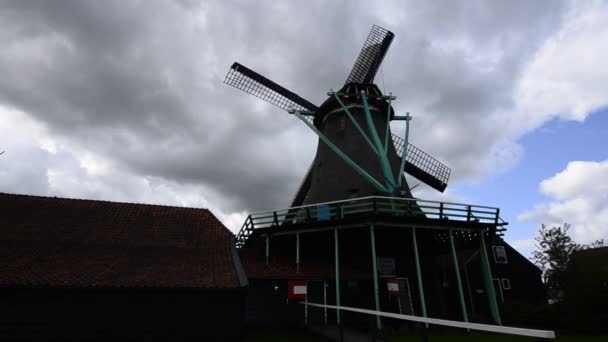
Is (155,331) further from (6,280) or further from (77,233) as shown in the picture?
(77,233)

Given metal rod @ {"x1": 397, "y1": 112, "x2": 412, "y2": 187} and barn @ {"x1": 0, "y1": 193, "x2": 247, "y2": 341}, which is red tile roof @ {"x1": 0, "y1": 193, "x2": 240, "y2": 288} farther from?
metal rod @ {"x1": 397, "y1": 112, "x2": 412, "y2": 187}

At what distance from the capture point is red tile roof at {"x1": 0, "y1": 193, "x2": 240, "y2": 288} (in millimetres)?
11047

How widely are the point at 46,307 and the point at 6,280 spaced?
1.40 meters

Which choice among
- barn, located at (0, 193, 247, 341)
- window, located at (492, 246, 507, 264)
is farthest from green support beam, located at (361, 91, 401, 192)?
window, located at (492, 246, 507, 264)

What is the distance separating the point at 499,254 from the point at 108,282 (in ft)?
81.8

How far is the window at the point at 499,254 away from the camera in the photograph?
24281mm

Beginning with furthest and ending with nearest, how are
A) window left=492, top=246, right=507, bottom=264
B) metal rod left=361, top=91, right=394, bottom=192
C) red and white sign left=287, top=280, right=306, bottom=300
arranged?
window left=492, top=246, right=507, bottom=264, metal rod left=361, top=91, right=394, bottom=192, red and white sign left=287, top=280, right=306, bottom=300

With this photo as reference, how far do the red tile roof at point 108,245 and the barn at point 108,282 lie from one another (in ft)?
0.11

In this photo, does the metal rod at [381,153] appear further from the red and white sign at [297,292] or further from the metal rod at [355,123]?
the red and white sign at [297,292]

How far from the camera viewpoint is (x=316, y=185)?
63.6 feet

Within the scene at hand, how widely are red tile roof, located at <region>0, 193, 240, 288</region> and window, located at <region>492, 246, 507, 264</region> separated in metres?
19.7

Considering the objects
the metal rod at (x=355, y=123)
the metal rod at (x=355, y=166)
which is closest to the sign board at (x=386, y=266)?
the metal rod at (x=355, y=166)

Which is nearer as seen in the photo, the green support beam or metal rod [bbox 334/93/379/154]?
the green support beam

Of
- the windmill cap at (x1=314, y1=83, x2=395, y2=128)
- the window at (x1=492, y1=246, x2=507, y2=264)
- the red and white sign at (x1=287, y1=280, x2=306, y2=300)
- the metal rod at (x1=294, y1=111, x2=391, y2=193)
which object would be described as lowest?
the red and white sign at (x1=287, y1=280, x2=306, y2=300)
